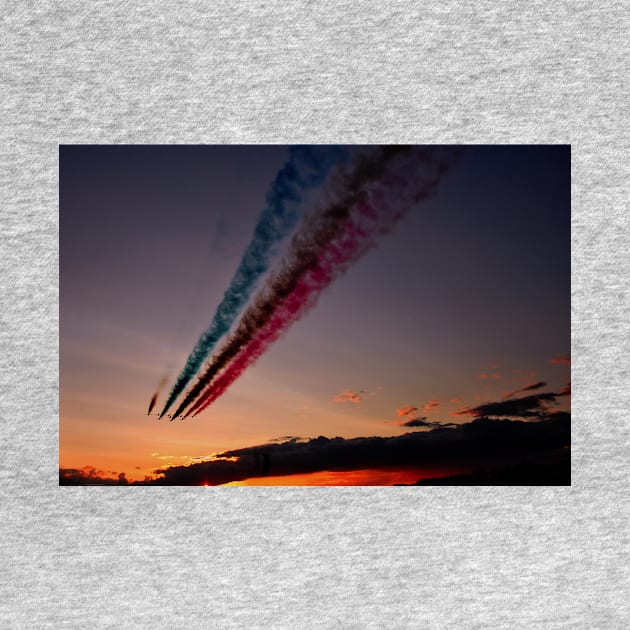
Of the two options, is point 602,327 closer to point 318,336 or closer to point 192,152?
point 318,336

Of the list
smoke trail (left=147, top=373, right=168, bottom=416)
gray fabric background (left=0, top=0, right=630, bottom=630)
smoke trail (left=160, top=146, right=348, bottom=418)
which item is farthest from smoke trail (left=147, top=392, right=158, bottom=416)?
gray fabric background (left=0, top=0, right=630, bottom=630)

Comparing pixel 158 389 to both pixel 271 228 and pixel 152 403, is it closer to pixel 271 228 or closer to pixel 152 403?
pixel 152 403

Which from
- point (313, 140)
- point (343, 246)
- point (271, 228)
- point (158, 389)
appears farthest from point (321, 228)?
point (158, 389)

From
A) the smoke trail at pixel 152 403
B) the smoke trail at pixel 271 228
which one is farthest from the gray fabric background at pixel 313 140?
the smoke trail at pixel 152 403

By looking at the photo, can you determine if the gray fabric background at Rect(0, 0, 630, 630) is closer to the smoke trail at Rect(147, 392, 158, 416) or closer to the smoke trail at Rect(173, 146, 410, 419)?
the smoke trail at Rect(173, 146, 410, 419)

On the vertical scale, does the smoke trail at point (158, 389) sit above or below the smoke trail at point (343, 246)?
below

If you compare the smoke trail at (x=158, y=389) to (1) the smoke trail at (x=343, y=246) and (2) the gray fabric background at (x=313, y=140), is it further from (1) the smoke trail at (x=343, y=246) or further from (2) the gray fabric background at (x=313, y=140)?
→ (2) the gray fabric background at (x=313, y=140)
